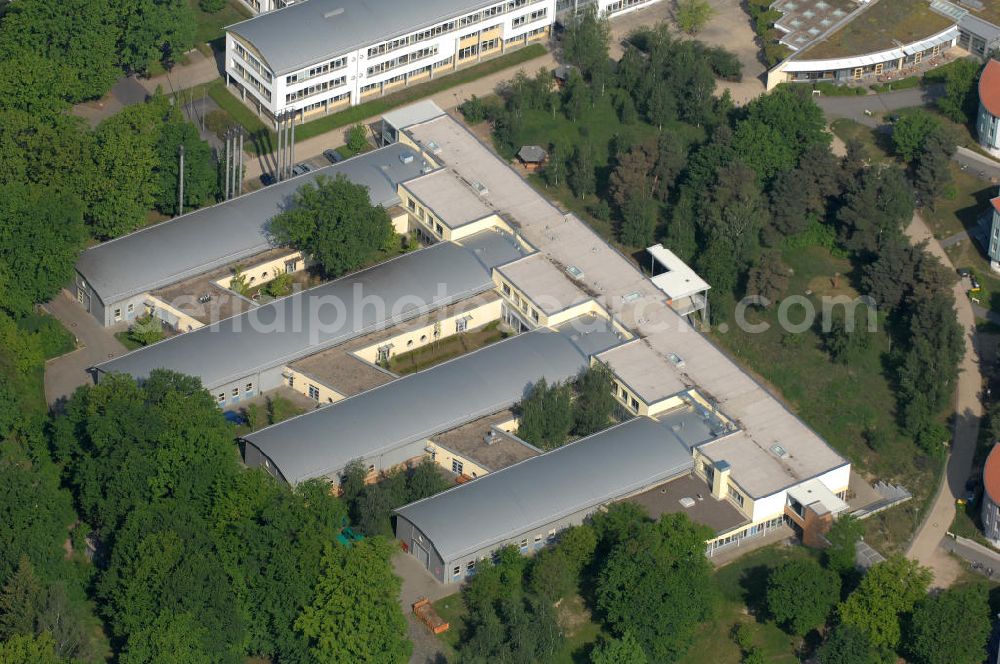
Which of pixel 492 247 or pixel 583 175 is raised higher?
pixel 583 175

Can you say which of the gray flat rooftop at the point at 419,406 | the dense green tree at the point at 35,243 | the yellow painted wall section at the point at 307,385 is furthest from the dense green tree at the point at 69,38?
the gray flat rooftop at the point at 419,406

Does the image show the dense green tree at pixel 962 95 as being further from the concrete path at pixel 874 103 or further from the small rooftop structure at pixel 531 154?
the small rooftop structure at pixel 531 154

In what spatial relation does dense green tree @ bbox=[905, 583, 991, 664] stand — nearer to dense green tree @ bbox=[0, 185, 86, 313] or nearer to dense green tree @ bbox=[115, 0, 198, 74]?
dense green tree @ bbox=[0, 185, 86, 313]

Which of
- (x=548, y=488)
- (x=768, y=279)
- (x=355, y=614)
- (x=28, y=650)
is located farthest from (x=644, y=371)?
(x=28, y=650)

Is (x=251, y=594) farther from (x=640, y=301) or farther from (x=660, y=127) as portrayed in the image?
(x=660, y=127)

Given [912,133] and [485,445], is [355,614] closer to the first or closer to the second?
[485,445]
